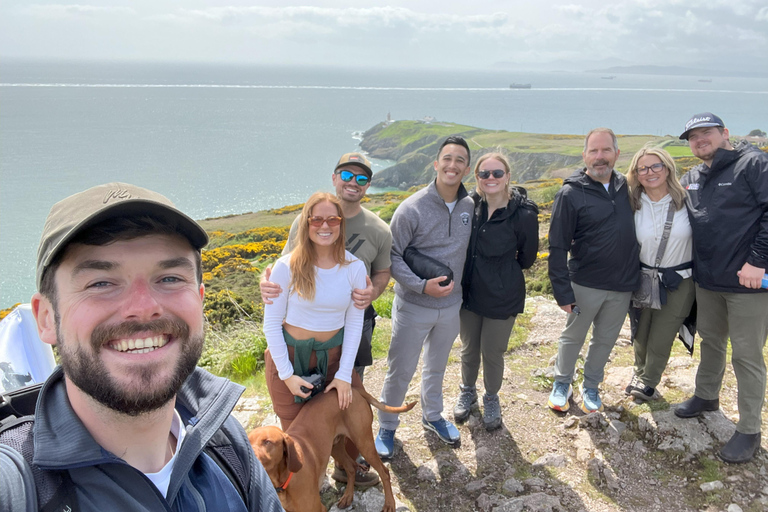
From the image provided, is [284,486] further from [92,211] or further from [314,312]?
[92,211]

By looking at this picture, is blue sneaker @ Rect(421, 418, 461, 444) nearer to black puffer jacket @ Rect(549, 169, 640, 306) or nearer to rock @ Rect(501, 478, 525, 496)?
rock @ Rect(501, 478, 525, 496)

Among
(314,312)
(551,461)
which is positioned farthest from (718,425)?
(314,312)

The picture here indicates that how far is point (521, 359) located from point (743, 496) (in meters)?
2.46

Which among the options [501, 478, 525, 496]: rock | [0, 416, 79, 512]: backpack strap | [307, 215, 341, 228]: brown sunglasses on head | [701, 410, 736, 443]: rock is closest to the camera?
[0, 416, 79, 512]: backpack strap

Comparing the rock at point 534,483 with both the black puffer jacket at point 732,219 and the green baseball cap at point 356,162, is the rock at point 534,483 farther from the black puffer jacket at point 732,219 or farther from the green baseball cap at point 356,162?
the green baseball cap at point 356,162

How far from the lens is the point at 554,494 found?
11.8 feet

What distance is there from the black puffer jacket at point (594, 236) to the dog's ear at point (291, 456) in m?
2.57

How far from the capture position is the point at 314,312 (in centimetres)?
322

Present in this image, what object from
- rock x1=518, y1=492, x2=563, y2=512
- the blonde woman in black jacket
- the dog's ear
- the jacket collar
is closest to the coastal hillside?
the blonde woman in black jacket

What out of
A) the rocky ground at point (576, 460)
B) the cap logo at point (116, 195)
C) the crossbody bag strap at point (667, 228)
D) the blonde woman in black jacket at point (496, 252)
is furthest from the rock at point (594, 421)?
the cap logo at point (116, 195)

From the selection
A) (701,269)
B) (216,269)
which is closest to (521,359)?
(701,269)

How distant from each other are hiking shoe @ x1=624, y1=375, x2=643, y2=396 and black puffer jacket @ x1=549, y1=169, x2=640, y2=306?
45.0 inches

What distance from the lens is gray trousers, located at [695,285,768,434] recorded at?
3.74 metres

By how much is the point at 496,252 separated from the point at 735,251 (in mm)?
1825
